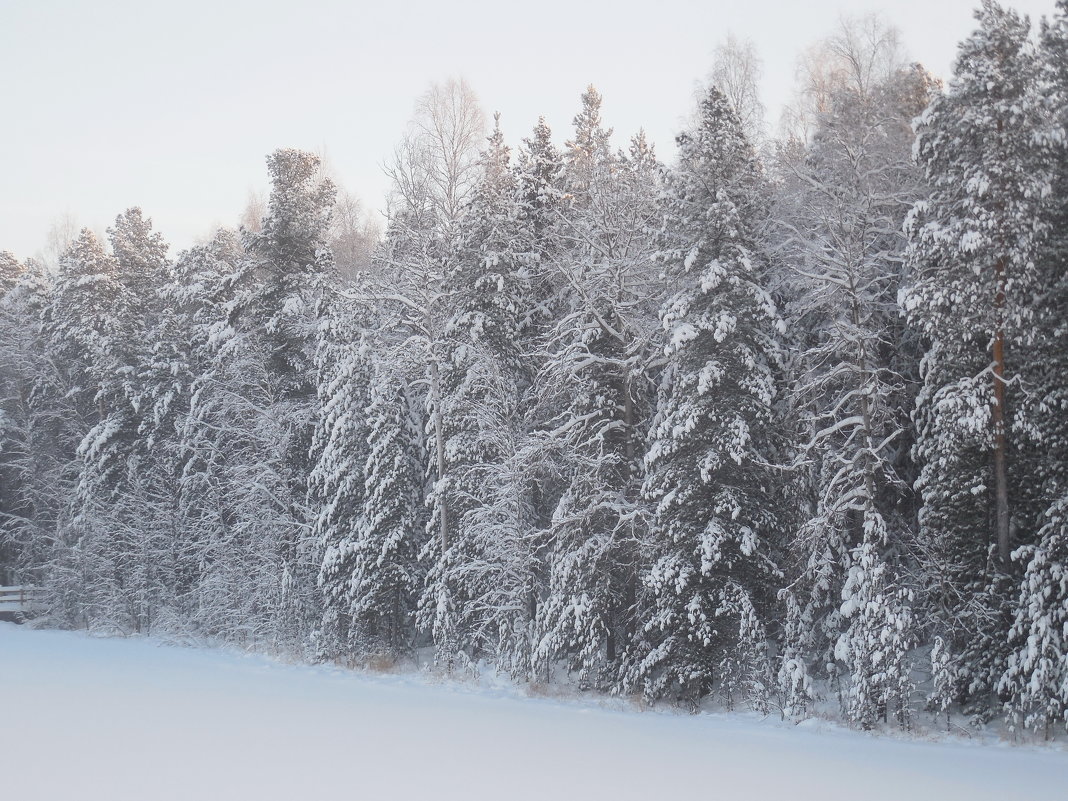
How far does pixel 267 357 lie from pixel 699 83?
1618 centimetres

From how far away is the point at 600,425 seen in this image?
20875 millimetres

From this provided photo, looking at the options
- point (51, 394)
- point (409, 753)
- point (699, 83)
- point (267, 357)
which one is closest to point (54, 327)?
point (51, 394)

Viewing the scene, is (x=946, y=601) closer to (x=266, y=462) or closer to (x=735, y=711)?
(x=735, y=711)

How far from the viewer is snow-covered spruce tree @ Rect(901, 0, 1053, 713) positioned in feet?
50.2

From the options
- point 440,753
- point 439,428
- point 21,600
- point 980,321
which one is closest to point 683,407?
point 980,321

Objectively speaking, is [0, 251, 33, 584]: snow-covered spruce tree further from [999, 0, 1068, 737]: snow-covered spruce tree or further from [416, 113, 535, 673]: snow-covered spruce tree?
[999, 0, 1068, 737]: snow-covered spruce tree

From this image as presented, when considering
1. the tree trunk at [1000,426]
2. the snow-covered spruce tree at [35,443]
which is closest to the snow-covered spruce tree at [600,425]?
the tree trunk at [1000,426]

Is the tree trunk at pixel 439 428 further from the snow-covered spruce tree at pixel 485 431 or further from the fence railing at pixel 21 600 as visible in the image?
the fence railing at pixel 21 600

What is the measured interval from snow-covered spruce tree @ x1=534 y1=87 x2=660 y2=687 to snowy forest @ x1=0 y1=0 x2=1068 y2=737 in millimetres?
99

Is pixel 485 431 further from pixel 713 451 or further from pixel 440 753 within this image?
pixel 440 753

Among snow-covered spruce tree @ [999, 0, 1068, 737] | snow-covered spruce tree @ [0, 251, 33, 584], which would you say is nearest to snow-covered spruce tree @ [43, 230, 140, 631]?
snow-covered spruce tree @ [0, 251, 33, 584]

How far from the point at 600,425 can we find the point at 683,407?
10.7ft

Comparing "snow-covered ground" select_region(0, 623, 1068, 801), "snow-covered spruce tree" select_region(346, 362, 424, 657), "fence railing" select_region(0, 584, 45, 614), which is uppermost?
"snow-covered spruce tree" select_region(346, 362, 424, 657)

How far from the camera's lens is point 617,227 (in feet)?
69.2
